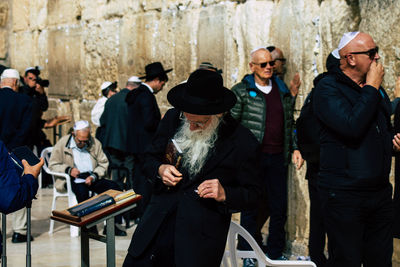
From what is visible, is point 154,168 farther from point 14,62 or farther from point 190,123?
point 14,62

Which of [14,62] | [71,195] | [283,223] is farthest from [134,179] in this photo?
[14,62]

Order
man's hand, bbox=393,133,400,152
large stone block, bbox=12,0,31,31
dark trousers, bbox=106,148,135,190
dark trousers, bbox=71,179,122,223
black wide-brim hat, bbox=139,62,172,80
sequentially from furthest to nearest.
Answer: large stone block, bbox=12,0,31,31, dark trousers, bbox=106,148,135,190, black wide-brim hat, bbox=139,62,172,80, dark trousers, bbox=71,179,122,223, man's hand, bbox=393,133,400,152

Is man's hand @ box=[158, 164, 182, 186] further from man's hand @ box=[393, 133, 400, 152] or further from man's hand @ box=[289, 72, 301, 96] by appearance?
man's hand @ box=[289, 72, 301, 96]

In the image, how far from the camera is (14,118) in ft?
22.1

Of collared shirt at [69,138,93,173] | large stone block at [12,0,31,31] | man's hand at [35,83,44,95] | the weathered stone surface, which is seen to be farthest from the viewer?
the weathered stone surface

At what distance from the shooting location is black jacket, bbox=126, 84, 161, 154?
7.05 meters

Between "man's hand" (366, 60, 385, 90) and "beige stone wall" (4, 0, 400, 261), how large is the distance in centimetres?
152

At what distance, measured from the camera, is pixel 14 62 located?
1249 centimetres

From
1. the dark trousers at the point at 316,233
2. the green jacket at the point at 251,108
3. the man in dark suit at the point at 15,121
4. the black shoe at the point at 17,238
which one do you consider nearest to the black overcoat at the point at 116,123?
the man in dark suit at the point at 15,121

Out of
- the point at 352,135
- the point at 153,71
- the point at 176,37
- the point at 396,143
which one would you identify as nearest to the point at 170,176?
the point at 352,135

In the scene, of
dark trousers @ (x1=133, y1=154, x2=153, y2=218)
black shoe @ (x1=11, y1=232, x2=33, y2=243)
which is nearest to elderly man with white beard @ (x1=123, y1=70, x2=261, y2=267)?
dark trousers @ (x1=133, y1=154, x2=153, y2=218)

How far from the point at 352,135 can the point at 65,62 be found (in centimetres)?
794

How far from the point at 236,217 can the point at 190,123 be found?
3715mm

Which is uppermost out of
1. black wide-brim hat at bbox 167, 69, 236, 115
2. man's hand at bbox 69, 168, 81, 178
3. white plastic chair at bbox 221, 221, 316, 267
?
black wide-brim hat at bbox 167, 69, 236, 115
